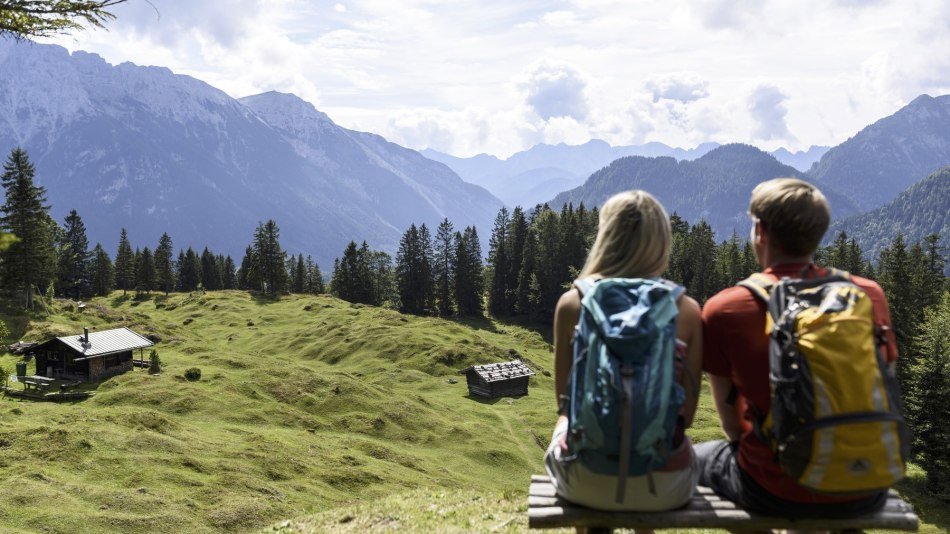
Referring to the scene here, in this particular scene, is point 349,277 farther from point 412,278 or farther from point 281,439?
point 281,439

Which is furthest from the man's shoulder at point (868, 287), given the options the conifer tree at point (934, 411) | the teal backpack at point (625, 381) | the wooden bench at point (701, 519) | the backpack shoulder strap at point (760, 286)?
the conifer tree at point (934, 411)

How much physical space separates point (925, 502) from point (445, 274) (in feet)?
304

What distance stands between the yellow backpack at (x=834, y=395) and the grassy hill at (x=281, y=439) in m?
8.55

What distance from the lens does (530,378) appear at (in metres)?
68.6

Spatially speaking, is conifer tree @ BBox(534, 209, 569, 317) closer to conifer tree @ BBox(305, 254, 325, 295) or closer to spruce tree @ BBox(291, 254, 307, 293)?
conifer tree @ BBox(305, 254, 325, 295)

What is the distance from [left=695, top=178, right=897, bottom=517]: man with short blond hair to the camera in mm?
5312

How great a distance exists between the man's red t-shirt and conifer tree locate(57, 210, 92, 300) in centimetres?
12965

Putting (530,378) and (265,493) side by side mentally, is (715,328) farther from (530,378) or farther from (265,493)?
(530,378)

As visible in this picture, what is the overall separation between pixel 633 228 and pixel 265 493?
2473cm

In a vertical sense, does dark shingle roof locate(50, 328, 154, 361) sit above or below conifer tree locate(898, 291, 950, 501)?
above

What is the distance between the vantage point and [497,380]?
59.2 metres

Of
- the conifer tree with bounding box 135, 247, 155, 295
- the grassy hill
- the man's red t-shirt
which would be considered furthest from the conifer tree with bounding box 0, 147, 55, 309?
the man's red t-shirt

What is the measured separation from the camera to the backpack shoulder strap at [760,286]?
5.28 m

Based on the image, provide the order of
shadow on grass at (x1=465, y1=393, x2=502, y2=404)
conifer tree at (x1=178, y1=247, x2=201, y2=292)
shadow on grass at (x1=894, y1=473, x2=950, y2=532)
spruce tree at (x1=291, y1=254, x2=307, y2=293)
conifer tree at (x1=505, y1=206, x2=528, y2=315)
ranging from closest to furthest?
shadow on grass at (x1=894, y1=473, x2=950, y2=532) < shadow on grass at (x1=465, y1=393, x2=502, y2=404) < conifer tree at (x1=505, y1=206, x2=528, y2=315) < spruce tree at (x1=291, y1=254, x2=307, y2=293) < conifer tree at (x1=178, y1=247, x2=201, y2=292)
